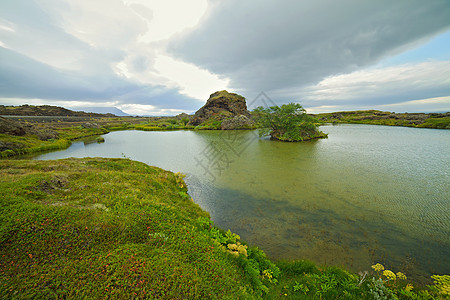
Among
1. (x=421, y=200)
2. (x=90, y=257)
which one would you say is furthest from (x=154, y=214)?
(x=421, y=200)

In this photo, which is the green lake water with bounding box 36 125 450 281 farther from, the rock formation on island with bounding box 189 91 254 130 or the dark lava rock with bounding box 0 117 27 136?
the rock formation on island with bounding box 189 91 254 130

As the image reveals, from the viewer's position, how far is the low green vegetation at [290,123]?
131 ft

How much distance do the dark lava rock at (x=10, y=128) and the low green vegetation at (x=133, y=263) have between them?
39191 millimetres

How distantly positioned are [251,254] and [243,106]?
364ft

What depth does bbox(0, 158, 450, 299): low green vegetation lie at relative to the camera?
3.71m

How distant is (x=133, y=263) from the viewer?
4.34 metres

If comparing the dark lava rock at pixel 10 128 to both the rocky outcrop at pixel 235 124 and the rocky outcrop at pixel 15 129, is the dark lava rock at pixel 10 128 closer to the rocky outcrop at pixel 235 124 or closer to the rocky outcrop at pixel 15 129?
the rocky outcrop at pixel 15 129

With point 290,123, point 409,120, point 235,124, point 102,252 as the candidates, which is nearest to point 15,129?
point 102,252

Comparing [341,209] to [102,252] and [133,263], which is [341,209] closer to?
[133,263]

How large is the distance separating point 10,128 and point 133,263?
47931mm

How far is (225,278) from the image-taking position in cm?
458

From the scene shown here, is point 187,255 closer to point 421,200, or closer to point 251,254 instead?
point 251,254

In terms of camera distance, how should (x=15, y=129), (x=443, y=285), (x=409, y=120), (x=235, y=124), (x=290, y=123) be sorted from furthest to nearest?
(x=409, y=120) → (x=235, y=124) → (x=290, y=123) → (x=15, y=129) → (x=443, y=285)

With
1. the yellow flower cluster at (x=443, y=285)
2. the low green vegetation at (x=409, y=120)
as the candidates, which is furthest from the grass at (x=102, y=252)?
the low green vegetation at (x=409, y=120)
